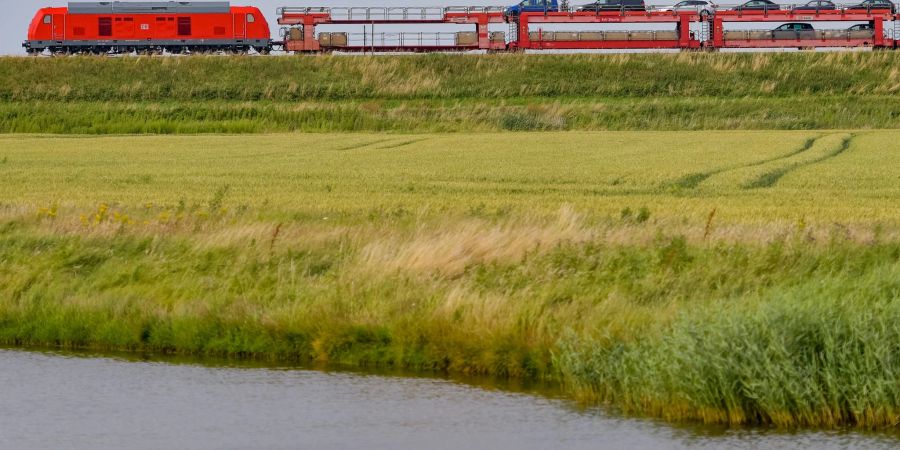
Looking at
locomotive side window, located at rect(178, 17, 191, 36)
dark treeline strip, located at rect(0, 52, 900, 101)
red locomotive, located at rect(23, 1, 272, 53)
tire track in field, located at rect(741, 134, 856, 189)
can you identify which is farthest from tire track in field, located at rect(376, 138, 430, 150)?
locomotive side window, located at rect(178, 17, 191, 36)

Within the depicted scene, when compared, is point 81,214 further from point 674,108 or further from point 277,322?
point 674,108

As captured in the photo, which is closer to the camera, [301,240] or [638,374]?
[638,374]

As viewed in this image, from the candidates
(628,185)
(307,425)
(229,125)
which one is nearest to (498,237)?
(307,425)

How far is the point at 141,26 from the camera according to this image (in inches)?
2776

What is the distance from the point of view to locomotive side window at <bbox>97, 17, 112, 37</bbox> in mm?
70125

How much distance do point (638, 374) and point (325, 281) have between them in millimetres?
4856

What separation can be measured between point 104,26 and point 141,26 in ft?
6.34

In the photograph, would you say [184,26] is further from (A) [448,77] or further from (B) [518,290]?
(B) [518,290]

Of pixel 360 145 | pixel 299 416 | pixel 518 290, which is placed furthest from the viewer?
pixel 360 145

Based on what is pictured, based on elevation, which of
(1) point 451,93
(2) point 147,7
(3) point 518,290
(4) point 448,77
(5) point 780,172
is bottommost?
(5) point 780,172

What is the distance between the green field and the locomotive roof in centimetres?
4654

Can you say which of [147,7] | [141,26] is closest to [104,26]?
[141,26]

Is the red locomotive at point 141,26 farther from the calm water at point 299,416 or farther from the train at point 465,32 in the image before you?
the calm water at point 299,416

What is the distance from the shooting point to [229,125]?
2224 inches
